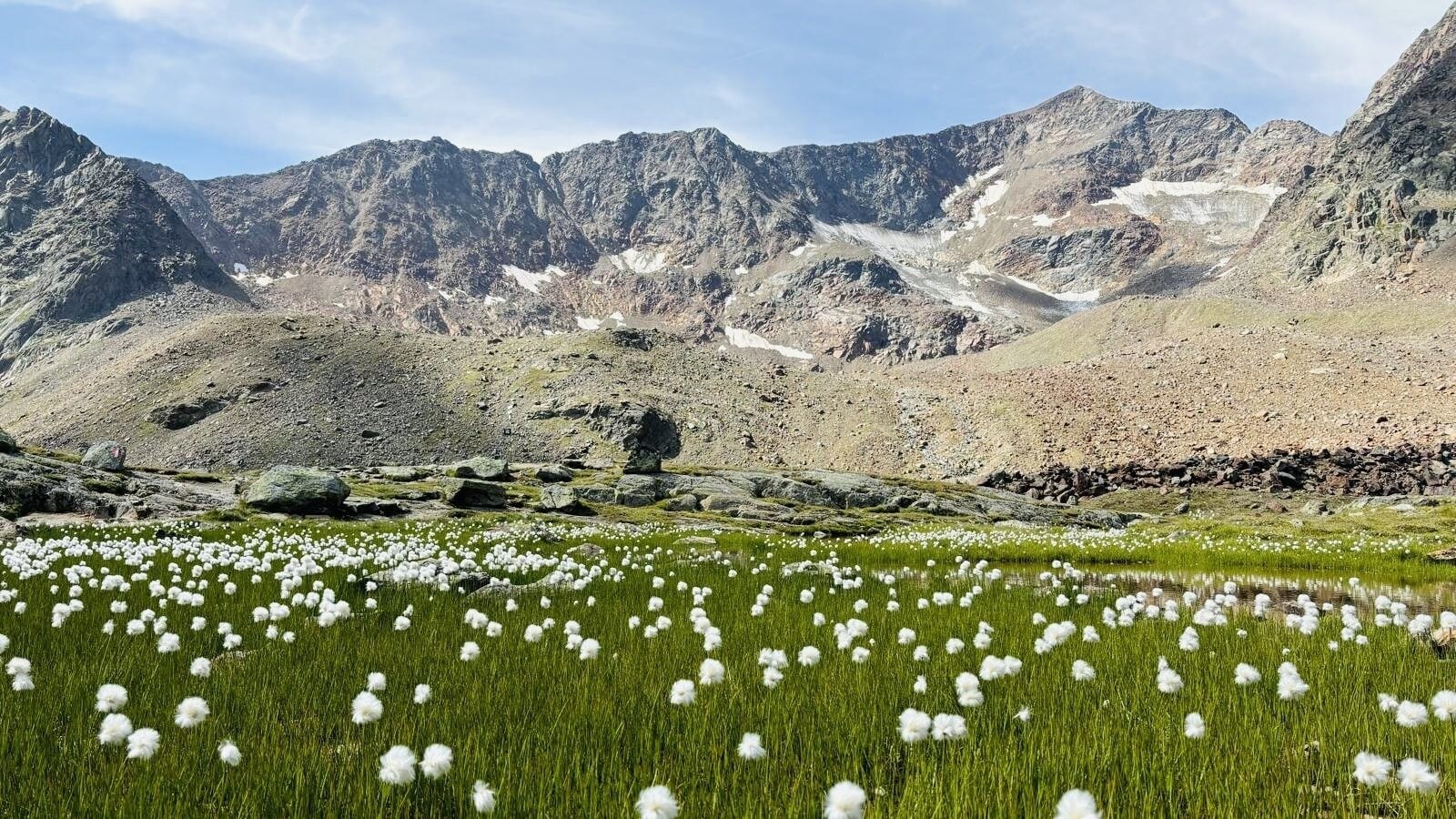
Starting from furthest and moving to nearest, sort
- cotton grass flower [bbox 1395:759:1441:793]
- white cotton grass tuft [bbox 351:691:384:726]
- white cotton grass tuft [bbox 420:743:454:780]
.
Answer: white cotton grass tuft [bbox 351:691:384:726], cotton grass flower [bbox 1395:759:1441:793], white cotton grass tuft [bbox 420:743:454:780]

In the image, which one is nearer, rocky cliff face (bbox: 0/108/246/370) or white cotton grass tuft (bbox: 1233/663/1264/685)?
white cotton grass tuft (bbox: 1233/663/1264/685)

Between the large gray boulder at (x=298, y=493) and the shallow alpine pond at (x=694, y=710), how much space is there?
23.7 meters

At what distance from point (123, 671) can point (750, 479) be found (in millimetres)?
49180

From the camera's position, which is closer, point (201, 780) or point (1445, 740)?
point (201, 780)

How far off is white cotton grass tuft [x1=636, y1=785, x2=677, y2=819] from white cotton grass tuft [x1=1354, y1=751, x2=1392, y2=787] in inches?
133

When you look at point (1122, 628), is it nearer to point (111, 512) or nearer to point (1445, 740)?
point (1445, 740)

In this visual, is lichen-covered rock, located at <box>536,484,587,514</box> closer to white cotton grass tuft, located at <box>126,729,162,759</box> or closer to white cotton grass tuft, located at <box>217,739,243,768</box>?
white cotton grass tuft, located at <box>126,729,162,759</box>

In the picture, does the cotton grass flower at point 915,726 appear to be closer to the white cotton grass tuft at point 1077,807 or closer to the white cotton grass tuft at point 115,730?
the white cotton grass tuft at point 1077,807

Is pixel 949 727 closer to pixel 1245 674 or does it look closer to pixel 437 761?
pixel 437 761

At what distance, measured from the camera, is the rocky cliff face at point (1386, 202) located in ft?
427

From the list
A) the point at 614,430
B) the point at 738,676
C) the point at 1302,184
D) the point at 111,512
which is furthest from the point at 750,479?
the point at 1302,184

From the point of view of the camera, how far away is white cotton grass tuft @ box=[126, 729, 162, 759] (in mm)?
3633

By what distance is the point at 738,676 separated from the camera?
585 centimetres

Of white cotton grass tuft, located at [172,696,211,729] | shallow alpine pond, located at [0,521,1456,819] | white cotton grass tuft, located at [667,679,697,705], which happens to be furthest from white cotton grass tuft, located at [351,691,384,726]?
white cotton grass tuft, located at [667,679,697,705]
